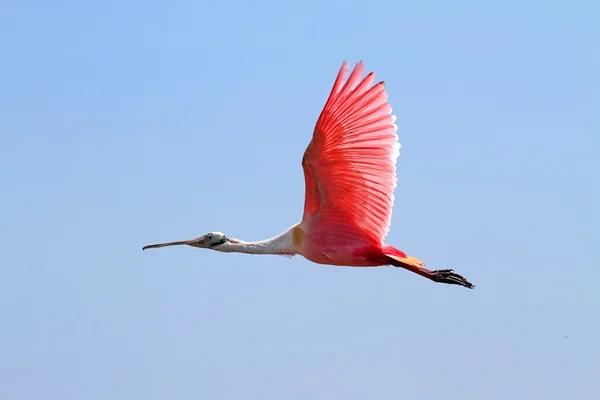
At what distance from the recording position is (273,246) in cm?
1605

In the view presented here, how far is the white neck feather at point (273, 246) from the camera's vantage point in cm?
1589

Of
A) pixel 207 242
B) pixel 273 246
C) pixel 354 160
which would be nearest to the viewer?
pixel 354 160

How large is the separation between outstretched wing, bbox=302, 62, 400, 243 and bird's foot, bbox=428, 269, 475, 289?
30.3 inches

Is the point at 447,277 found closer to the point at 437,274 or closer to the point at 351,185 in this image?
the point at 437,274

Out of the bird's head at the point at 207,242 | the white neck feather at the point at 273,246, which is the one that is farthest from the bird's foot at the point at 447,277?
the bird's head at the point at 207,242

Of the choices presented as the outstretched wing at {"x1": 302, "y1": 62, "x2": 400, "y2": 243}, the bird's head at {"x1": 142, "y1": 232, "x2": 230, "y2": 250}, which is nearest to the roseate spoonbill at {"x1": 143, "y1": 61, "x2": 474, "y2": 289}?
the outstretched wing at {"x1": 302, "y1": 62, "x2": 400, "y2": 243}

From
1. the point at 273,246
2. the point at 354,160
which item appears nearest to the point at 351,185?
the point at 354,160

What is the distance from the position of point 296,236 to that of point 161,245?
7.33 feet

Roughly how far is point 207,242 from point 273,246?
4.14ft

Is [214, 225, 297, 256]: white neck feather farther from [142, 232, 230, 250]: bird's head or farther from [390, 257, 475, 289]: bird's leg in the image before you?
[390, 257, 475, 289]: bird's leg

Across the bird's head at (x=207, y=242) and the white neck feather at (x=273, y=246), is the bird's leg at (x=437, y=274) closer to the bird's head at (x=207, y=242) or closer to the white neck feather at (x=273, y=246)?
the white neck feather at (x=273, y=246)

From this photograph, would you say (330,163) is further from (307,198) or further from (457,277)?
(457,277)

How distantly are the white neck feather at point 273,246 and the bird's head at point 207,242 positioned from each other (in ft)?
0.72

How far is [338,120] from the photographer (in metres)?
14.7
